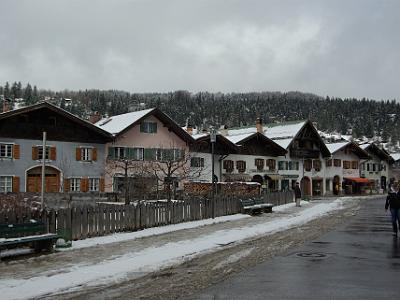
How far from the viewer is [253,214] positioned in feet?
89.4

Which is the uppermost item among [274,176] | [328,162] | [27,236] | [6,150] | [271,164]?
[6,150]

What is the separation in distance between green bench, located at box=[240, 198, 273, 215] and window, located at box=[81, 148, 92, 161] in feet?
59.6

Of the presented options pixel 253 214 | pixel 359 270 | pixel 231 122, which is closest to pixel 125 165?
pixel 253 214

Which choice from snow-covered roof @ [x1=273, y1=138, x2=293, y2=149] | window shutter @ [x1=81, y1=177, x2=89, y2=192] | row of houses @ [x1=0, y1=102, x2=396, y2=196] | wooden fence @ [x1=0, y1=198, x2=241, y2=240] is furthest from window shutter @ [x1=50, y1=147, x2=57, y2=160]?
snow-covered roof @ [x1=273, y1=138, x2=293, y2=149]

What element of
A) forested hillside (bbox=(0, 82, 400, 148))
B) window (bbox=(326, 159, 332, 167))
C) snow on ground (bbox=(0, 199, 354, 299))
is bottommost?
snow on ground (bbox=(0, 199, 354, 299))

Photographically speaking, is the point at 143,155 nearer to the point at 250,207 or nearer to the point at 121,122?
the point at 121,122

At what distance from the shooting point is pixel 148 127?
4694 cm

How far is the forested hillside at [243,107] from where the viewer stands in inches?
5028

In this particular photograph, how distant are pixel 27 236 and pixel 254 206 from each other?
16.0 meters

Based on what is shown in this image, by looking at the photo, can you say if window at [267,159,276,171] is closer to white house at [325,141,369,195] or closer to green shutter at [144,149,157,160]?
white house at [325,141,369,195]

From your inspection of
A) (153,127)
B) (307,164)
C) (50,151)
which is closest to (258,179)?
(307,164)

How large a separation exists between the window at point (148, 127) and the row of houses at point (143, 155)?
0.09m

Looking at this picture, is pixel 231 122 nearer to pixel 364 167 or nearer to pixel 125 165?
pixel 364 167

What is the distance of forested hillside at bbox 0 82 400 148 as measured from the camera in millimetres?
127706
